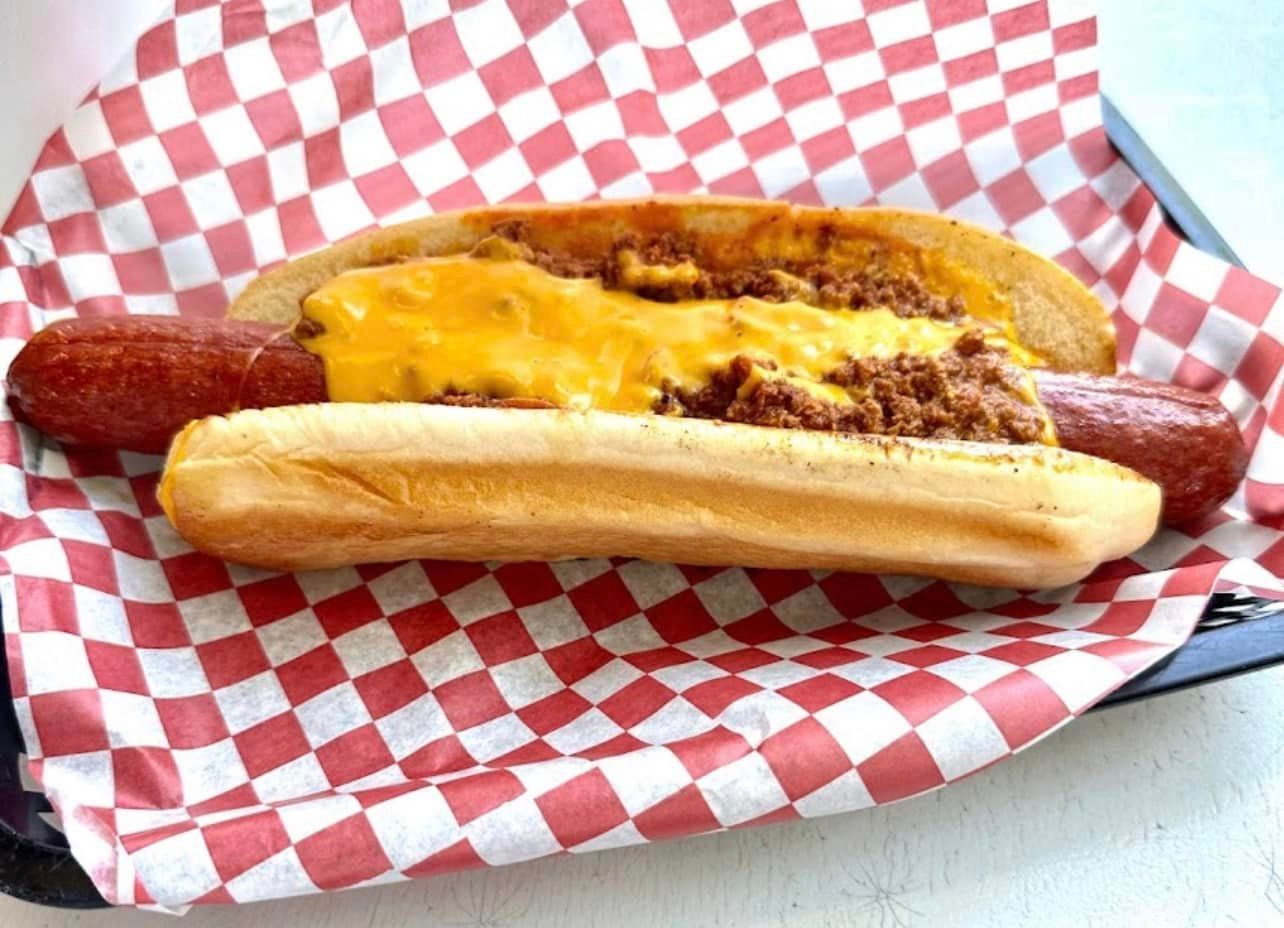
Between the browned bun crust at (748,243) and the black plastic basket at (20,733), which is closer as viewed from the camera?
the black plastic basket at (20,733)

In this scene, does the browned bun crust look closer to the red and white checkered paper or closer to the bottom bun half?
the red and white checkered paper

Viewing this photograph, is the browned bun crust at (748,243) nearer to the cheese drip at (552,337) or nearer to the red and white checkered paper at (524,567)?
the cheese drip at (552,337)

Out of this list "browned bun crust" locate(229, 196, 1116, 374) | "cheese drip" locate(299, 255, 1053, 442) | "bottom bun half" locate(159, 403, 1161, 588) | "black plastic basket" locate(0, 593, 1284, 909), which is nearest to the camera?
"black plastic basket" locate(0, 593, 1284, 909)

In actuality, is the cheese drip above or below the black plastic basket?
above

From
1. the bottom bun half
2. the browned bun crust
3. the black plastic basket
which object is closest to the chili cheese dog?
the bottom bun half

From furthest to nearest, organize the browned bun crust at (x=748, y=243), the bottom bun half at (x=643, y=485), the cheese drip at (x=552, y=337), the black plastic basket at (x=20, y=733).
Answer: the browned bun crust at (x=748, y=243) → the cheese drip at (x=552, y=337) → the bottom bun half at (x=643, y=485) → the black plastic basket at (x=20, y=733)

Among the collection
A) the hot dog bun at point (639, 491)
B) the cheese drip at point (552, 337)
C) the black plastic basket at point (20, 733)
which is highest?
the cheese drip at point (552, 337)

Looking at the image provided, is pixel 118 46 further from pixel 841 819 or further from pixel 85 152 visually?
pixel 841 819

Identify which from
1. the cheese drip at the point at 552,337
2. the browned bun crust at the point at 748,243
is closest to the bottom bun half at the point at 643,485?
the cheese drip at the point at 552,337
